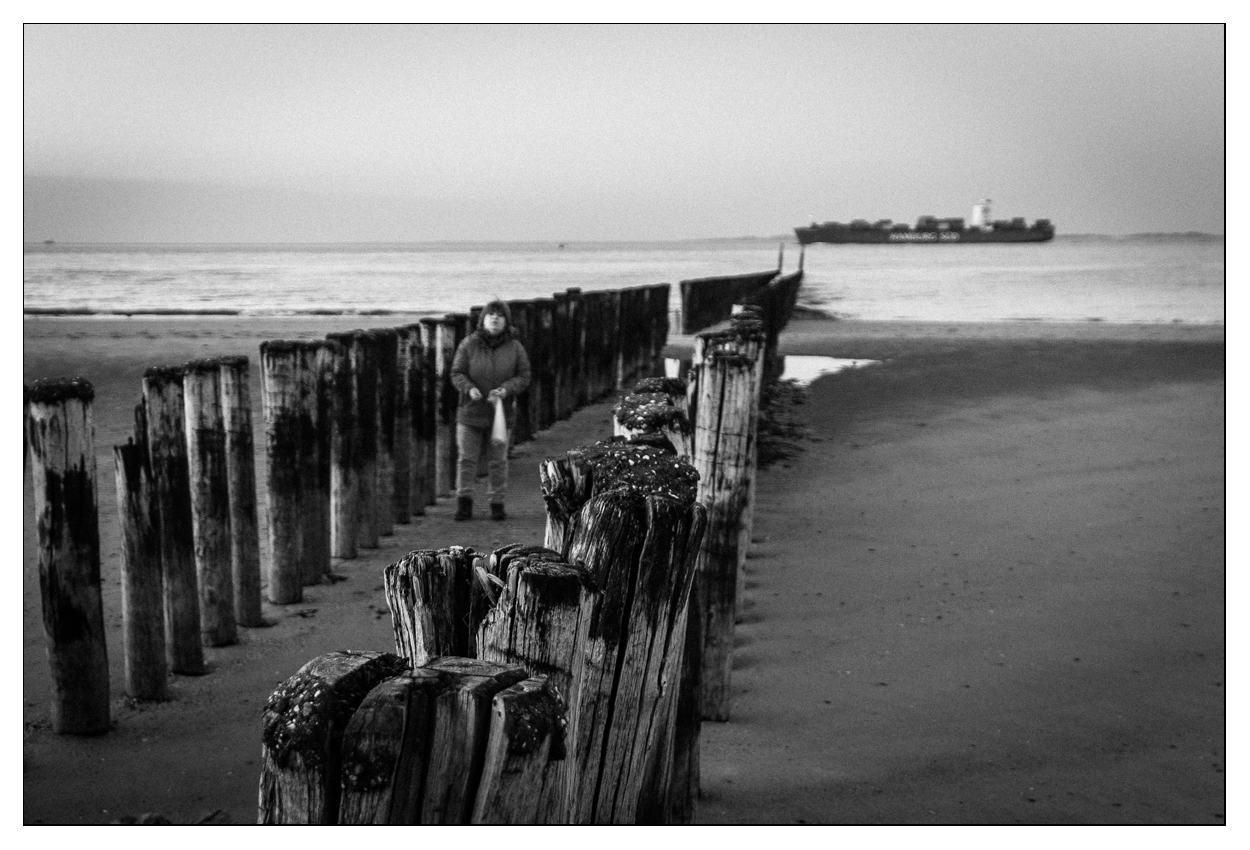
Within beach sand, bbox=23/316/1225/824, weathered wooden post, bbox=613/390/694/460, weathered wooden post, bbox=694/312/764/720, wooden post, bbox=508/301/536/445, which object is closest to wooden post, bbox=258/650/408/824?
weathered wooden post, bbox=613/390/694/460

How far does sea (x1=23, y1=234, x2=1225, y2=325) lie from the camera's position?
67.5ft

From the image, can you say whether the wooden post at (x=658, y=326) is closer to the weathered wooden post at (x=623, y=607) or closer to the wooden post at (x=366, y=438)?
the wooden post at (x=366, y=438)

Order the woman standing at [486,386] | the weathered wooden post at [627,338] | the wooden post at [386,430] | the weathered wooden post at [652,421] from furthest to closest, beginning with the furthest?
the weathered wooden post at [627,338] → the woman standing at [486,386] → the wooden post at [386,430] → the weathered wooden post at [652,421]

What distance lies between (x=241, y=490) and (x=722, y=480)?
196 centimetres

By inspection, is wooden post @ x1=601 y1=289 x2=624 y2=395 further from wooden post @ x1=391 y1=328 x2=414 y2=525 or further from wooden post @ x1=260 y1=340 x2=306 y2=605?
wooden post @ x1=260 y1=340 x2=306 y2=605

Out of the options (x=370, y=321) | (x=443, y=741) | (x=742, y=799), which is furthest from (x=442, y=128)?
(x=370, y=321)

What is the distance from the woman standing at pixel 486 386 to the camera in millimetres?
6492

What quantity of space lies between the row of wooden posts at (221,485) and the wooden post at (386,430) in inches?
0.4

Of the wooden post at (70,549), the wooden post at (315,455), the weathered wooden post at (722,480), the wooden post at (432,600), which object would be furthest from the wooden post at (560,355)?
the wooden post at (432,600)

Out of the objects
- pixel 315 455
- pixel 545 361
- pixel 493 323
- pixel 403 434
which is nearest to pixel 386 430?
pixel 403 434

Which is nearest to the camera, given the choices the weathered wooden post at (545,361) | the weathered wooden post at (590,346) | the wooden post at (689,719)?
the wooden post at (689,719)
